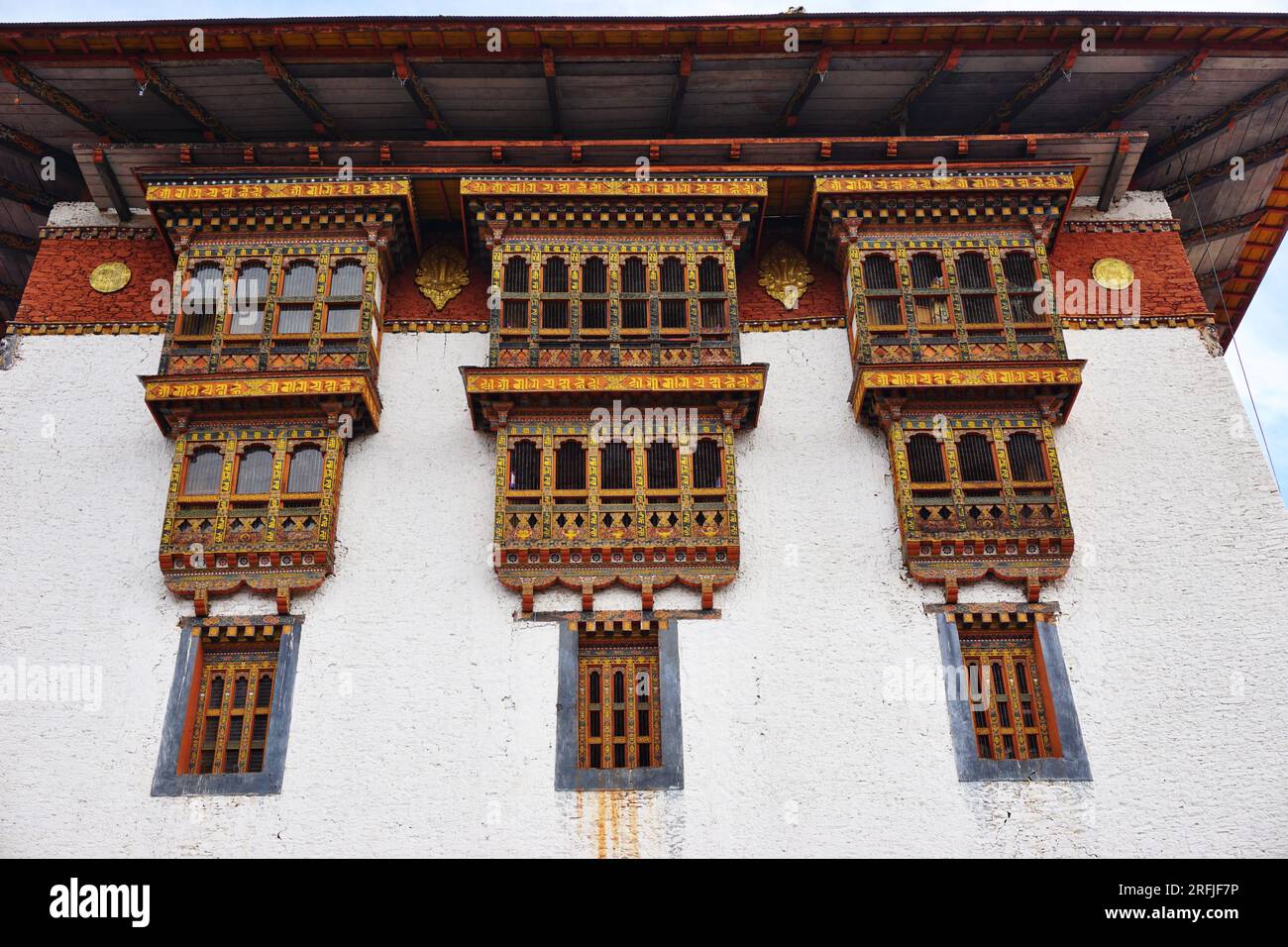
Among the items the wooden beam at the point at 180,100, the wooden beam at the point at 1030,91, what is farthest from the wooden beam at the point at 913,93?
the wooden beam at the point at 180,100

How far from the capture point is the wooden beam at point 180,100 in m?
14.3

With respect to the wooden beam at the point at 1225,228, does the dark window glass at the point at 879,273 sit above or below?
below

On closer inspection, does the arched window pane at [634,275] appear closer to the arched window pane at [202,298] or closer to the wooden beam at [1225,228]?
the arched window pane at [202,298]

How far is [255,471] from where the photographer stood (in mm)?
13211

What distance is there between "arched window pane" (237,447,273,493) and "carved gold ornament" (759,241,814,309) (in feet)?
22.0

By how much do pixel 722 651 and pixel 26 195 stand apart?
11.9 m

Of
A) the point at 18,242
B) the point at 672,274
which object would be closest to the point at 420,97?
the point at 672,274

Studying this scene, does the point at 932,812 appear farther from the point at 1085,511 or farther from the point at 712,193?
the point at 712,193

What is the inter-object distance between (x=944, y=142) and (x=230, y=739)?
11315 millimetres

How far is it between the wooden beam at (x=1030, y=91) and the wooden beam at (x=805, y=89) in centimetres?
244

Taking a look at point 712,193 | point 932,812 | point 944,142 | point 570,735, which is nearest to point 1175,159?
point 944,142

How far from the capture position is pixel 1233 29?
46.8 ft

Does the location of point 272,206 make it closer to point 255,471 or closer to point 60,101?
point 60,101

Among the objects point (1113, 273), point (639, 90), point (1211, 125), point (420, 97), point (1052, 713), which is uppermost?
point (639, 90)
